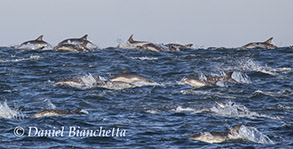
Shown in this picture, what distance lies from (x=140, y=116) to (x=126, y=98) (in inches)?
156

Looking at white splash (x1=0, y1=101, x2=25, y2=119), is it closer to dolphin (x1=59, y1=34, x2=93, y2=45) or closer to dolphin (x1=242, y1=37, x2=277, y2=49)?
dolphin (x1=59, y1=34, x2=93, y2=45)

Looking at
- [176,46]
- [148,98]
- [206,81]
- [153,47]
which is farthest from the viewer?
[176,46]

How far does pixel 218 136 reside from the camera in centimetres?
1698

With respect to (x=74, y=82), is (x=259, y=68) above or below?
above

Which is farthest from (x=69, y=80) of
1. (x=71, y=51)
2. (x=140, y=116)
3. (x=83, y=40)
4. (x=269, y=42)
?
(x=269, y=42)

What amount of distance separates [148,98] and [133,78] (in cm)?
319

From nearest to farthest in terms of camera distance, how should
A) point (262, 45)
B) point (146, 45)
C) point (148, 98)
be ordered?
point (148, 98) → point (146, 45) → point (262, 45)

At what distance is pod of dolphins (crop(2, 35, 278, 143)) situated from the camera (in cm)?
1711

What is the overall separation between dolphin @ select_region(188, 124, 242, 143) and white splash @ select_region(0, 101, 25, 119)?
5.86 meters

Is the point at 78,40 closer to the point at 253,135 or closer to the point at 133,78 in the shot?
the point at 133,78

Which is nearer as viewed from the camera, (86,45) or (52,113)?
(52,113)

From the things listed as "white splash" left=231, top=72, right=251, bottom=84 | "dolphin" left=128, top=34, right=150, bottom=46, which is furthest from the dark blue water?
"dolphin" left=128, top=34, right=150, bottom=46

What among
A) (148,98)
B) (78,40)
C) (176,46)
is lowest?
(148,98)

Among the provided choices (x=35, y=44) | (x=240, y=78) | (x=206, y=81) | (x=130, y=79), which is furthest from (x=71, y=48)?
(x=206, y=81)
